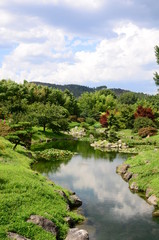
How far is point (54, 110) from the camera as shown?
1665 inches

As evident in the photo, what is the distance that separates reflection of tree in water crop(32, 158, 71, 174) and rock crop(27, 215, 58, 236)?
36.9 feet

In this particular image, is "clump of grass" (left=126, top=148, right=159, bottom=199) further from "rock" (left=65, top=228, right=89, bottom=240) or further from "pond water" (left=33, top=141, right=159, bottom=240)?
"rock" (left=65, top=228, right=89, bottom=240)

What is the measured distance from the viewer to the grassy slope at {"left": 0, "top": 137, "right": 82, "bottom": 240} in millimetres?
9656

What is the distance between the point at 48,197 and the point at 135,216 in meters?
4.93

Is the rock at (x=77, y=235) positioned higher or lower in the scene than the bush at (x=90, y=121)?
lower

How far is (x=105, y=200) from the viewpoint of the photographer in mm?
16094

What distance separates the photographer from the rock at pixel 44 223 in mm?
10148

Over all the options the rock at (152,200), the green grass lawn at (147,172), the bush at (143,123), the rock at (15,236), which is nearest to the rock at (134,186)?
the green grass lawn at (147,172)

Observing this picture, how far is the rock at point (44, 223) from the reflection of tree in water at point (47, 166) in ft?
36.9

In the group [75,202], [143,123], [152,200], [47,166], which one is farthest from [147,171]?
[143,123]

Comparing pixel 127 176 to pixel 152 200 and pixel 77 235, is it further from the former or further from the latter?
pixel 77 235

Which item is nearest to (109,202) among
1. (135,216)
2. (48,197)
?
(135,216)

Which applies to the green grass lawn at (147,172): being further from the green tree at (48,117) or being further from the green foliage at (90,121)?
the green foliage at (90,121)

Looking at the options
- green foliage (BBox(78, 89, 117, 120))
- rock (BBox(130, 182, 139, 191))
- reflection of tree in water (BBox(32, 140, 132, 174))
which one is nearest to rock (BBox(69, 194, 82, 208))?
rock (BBox(130, 182, 139, 191))
